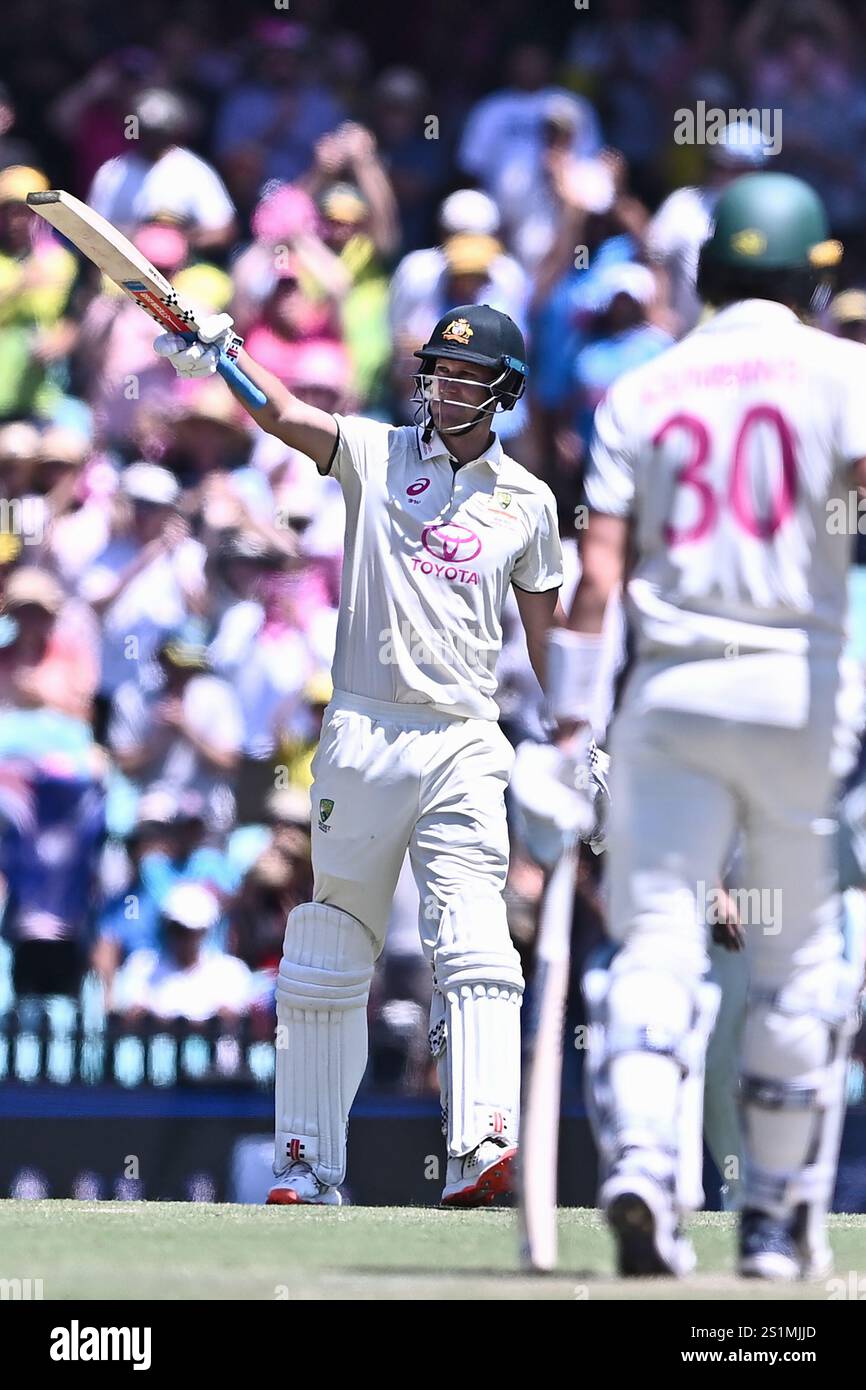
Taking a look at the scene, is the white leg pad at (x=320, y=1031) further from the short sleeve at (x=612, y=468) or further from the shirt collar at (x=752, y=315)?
the shirt collar at (x=752, y=315)

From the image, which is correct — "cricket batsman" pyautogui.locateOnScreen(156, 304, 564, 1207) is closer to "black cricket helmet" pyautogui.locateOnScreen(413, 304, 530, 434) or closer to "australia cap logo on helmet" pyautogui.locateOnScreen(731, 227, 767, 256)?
"black cricket helmet" pyautogui.locateOnScreen(413, 304, 530, 434)

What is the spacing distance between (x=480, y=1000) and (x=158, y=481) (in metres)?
3.69

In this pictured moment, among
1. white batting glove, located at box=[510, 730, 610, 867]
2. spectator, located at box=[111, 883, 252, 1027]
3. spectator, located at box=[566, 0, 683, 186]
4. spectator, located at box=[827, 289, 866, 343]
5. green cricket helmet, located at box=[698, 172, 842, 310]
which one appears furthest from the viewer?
spectator, located at box=[566, 0, 683, 186]

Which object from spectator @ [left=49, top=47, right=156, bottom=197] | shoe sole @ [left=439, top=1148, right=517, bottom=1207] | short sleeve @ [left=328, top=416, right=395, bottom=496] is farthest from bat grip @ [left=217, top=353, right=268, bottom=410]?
spectator @ [left=49, top=47, right=156, bottom=197]

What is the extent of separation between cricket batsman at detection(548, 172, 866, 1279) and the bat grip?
1.75m

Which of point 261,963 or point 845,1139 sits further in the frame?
point 261,963

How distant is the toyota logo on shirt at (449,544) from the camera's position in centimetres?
660

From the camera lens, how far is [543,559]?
6812 mm

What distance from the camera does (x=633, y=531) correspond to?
480cm

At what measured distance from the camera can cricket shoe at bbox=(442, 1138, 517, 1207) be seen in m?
6.36

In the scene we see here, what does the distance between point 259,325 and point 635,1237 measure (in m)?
5.98

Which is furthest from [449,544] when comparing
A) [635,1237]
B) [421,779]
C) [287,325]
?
[287,325]
